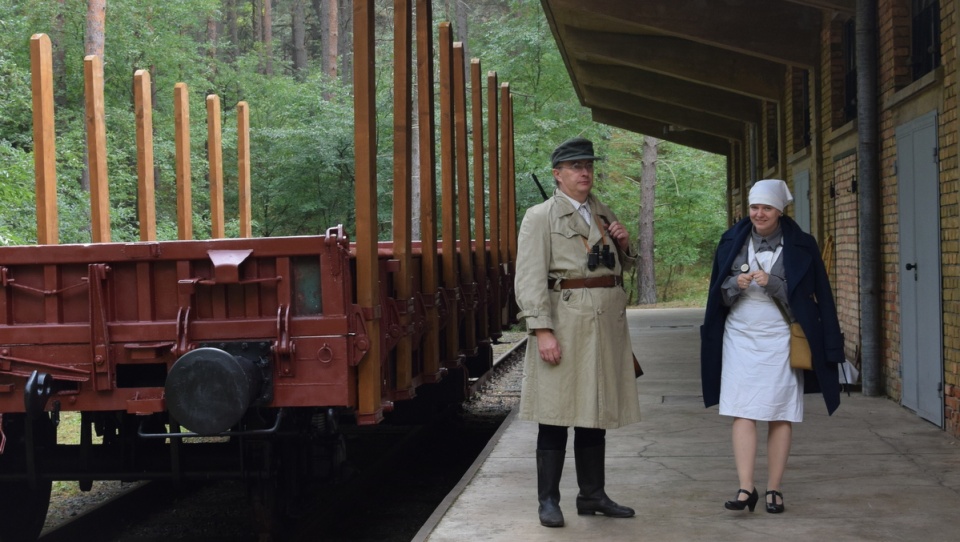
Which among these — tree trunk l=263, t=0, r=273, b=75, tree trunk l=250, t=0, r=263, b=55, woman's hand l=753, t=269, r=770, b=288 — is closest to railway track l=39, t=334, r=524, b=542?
woman's hand l=753, t=269, r=770, b=288

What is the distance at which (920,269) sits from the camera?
871 centimetres

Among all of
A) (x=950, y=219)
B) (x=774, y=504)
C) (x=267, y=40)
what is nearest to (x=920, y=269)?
(x=950, y=219)

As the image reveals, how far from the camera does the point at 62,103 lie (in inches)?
1104

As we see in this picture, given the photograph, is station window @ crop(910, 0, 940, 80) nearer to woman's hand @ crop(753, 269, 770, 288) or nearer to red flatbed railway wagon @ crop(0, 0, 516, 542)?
woman's hand @ crop(753, 269, 770, 288)

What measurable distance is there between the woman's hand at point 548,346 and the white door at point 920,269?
396 cm

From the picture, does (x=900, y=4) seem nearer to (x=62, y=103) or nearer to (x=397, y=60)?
(x=397, y=60)

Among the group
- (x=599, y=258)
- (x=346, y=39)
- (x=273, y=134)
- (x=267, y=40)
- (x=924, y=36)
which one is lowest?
(x=599, y=258)

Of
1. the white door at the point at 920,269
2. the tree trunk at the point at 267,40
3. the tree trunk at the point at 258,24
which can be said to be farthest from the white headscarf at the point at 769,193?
the tree trunk at the point at 258,24

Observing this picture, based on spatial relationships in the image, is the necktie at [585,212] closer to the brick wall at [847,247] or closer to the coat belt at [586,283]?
the coat belt at [586,283]

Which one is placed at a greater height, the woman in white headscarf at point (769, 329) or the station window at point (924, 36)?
the station window at point (924, 36)

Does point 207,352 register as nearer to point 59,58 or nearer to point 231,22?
point 59,58

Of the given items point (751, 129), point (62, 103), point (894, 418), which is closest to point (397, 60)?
point (894, 418)

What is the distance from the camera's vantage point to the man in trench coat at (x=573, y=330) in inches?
213

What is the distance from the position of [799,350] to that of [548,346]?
121cm
